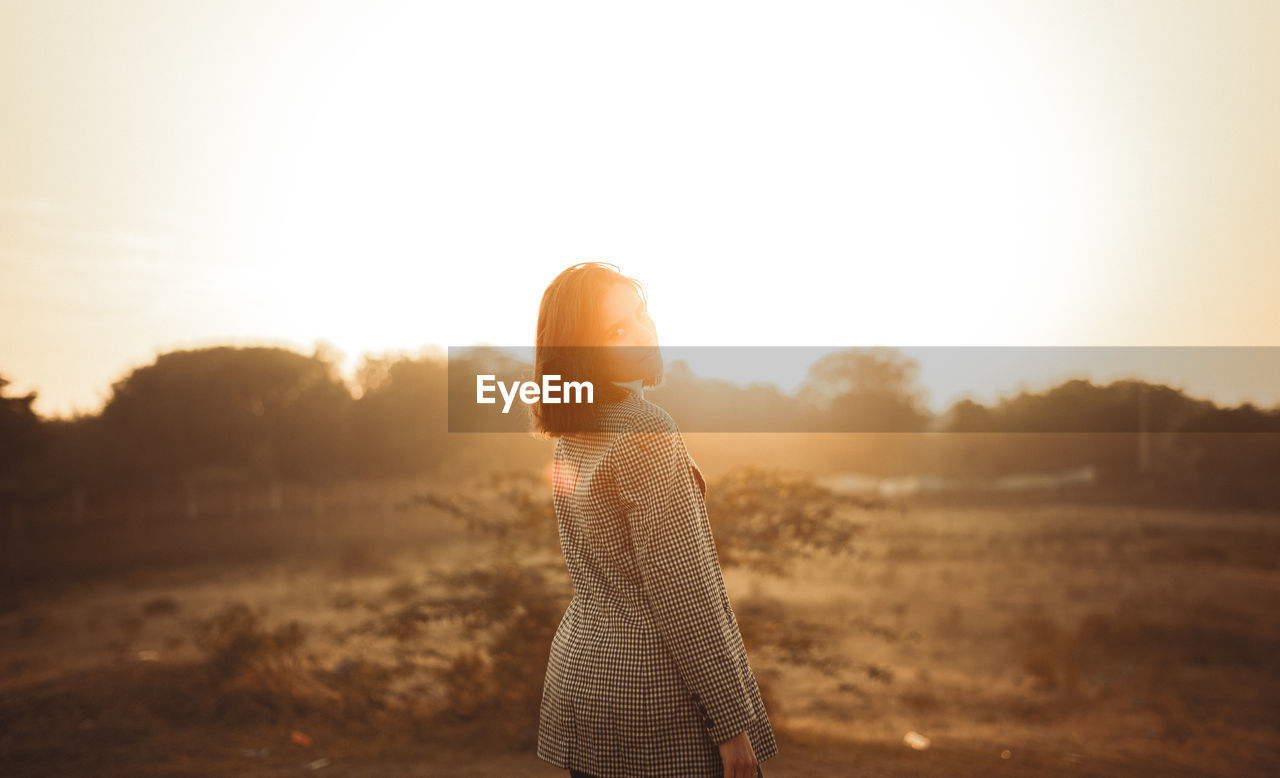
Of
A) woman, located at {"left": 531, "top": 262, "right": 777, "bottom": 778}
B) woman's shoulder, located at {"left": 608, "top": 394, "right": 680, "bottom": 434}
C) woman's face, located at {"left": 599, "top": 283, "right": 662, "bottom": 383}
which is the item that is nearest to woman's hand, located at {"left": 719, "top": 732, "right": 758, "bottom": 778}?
woman, located at {"left": 531, "top": 262, "right": 777, "bottom": 778}

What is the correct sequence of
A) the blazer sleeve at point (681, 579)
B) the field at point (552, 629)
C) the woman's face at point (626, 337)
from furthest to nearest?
the field at point (552, 629) → the woman's face at point (626, 337) → the blazer sleeve at point (681, 579)

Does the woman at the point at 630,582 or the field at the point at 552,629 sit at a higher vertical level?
the woman at the point at 630,582

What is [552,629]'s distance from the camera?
14.6 feet

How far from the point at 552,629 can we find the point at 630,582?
137 inches

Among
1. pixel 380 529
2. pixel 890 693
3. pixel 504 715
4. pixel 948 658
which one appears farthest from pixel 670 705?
pixel 948 658

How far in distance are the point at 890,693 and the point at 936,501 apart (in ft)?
7.86

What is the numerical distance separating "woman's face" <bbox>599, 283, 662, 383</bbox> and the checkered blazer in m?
0.05

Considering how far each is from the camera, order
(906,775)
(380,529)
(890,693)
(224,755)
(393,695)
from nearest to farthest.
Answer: (906,775), (224,755), (393,695), (890,693), (380,529)

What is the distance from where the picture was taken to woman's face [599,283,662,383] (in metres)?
1.25

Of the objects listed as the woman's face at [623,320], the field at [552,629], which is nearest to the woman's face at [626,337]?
the woman's face at [623,320]

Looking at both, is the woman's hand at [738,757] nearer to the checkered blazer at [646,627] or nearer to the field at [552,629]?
the checkered blazer at [646,627]

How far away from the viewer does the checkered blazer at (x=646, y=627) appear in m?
1.13

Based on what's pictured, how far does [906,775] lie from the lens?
3.80 m

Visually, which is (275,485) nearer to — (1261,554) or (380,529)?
(380,529)
